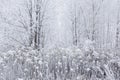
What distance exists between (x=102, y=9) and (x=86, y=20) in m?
1.78

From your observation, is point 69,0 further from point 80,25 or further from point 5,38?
point 5,38

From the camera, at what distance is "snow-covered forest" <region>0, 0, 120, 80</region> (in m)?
3.84

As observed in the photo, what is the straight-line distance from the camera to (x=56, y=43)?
10781mm

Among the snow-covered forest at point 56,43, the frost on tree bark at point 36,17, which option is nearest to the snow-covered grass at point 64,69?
the snow-covered forest at point 56,43

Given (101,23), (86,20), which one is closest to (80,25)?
(86,20)

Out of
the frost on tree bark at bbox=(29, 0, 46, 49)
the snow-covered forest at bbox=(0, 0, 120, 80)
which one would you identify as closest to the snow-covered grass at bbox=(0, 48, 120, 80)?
the snow-covered forest at bbox=(0, 0, 120, 80)

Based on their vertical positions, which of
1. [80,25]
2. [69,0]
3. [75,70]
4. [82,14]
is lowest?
[75,70]

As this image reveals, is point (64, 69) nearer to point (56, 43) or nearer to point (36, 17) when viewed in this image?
point (36, 17)

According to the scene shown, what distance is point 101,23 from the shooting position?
15.4 metres

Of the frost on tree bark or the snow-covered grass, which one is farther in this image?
the frost on tree bark

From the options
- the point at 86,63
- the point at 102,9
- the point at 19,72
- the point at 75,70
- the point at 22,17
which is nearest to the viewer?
the point at 19,72

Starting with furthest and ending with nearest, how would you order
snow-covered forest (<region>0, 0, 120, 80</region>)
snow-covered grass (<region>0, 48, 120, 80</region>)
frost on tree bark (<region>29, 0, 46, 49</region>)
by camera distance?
frost on tree bark (<region>29, 0, 46, 49</region>)
snow-covered forest (<region>0, 0, 120, 80</region>)
snow-covered grass (<region>0, 48, 120, 80</region>)

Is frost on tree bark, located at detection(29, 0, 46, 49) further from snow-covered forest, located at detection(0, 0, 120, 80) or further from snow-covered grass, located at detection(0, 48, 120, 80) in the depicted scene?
snow-covered grass, located at detection(0, 48, 120, 80)

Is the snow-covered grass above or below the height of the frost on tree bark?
below
